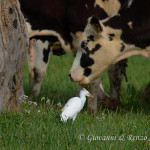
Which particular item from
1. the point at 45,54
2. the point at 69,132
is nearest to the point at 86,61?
the point at 69,132

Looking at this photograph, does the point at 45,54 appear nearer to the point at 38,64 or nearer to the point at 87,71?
the point at 38,64

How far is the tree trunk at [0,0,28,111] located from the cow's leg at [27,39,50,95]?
8.26ft

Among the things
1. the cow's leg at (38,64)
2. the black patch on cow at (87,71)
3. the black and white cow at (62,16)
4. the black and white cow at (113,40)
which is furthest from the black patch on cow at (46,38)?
the black patch on cow at (87,71)

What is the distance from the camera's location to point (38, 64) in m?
8.14

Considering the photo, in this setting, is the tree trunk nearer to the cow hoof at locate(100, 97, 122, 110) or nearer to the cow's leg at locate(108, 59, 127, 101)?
the cow hoof at locate(100, 97, 122, 110)

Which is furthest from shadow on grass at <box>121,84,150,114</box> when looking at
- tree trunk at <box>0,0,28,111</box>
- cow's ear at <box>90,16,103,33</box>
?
tree trunk at <box>0,0,28,111</box>

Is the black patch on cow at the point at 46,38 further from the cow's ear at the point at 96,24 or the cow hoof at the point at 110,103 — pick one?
the cow's ear at the point at 96,24

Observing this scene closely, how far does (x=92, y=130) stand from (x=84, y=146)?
573 mm

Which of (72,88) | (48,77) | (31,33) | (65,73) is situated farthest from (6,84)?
(65,73)

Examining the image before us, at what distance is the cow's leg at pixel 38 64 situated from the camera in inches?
311

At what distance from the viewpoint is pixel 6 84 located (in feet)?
16.6

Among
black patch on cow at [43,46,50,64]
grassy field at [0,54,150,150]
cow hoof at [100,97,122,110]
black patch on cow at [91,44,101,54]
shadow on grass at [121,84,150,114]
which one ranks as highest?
black patch on cow at [91,44,101,54]

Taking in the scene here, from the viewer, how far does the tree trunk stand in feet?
16.4

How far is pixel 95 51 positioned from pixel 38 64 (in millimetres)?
2542
